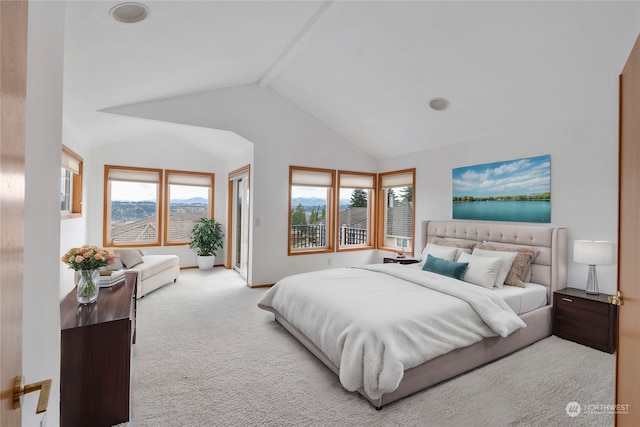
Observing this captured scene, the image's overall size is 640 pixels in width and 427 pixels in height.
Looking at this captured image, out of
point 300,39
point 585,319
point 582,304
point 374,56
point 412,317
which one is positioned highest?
point 300,39

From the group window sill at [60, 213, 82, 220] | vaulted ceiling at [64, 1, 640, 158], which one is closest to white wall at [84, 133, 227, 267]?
window sill at [60, 213, 82, 220]

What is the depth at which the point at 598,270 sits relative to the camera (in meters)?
3.32

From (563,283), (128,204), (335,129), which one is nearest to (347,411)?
(563,283)

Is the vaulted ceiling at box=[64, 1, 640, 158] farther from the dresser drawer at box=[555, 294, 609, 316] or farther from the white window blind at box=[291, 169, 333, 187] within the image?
the dresser drawer at box=[555, 294, 609, 316]

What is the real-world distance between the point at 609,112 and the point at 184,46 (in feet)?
14.1

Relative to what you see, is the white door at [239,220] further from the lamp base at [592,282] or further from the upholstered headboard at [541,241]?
the lamp base at [592,282]

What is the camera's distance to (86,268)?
220 cm

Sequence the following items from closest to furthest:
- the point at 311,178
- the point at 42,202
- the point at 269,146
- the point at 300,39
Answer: the point at 42,202 → the point at 300,39 → the point at 269,146 → the point at 311,178

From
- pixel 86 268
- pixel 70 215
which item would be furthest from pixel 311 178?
pixel 86 268

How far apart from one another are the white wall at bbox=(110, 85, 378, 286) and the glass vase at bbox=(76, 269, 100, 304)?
2.91 m

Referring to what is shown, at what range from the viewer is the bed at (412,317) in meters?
2.16

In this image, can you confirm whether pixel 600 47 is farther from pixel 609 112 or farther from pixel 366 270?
pixel 366 270

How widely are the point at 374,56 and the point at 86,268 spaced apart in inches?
138

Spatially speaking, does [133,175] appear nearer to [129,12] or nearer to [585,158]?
[129,12]
